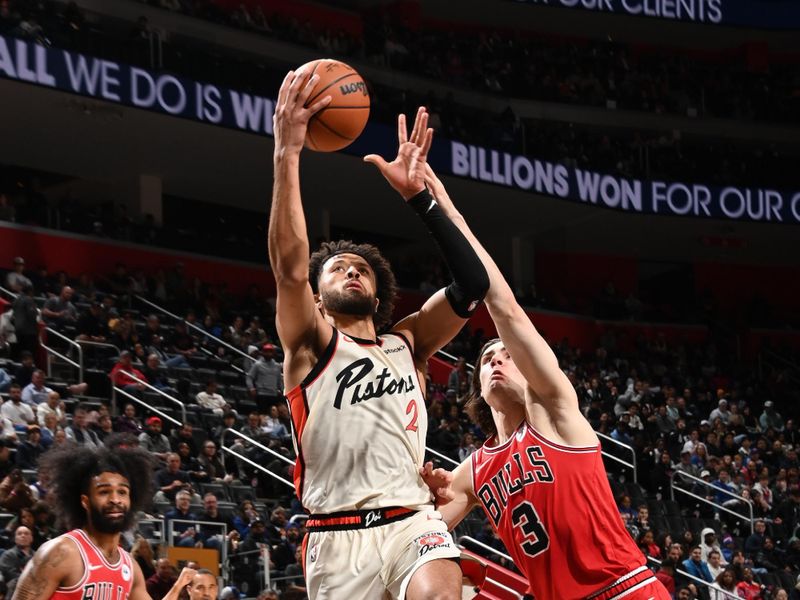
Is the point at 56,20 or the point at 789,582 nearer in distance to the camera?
the point at 789,582

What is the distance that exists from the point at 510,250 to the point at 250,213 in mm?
6467

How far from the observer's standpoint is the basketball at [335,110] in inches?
221

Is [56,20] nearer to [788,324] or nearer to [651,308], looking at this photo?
[651,308]

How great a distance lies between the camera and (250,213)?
90.6 feet

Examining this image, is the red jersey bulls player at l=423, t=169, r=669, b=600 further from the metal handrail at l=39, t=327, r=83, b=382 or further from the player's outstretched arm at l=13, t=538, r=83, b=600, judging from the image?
the metal handrail at l=39, t=327, r=83, b=382

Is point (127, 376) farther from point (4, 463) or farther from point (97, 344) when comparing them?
point (4, 463)

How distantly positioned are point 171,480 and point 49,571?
24.7 ft

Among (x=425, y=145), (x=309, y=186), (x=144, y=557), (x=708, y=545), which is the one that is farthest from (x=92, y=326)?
(x=425, y=145)

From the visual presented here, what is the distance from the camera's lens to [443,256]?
5574 mm

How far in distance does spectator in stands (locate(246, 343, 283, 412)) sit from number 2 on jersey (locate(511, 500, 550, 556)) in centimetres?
1193

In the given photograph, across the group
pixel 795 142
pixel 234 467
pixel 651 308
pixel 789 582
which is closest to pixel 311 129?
pixel 234 467

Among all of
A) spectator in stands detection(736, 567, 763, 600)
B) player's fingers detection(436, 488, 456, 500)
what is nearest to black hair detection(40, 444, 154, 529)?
player's fingers detection(436, 488, 456, 500)

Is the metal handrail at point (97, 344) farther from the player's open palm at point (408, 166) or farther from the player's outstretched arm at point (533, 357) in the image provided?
the player's outstretched arm at point (533, 357)

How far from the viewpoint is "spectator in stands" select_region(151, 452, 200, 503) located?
42.8 feet
